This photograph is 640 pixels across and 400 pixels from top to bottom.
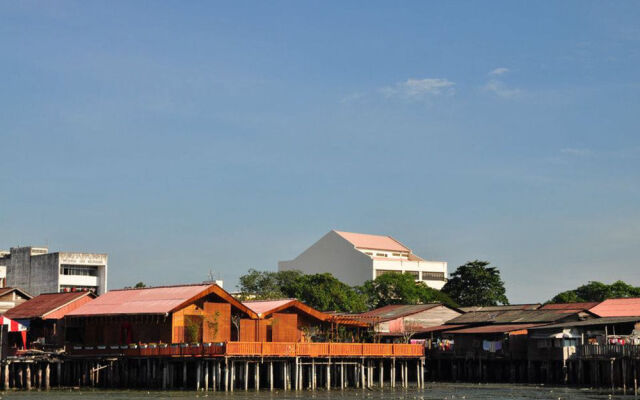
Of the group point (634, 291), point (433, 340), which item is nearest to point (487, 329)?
point (433, 340)

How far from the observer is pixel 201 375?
2454 inches

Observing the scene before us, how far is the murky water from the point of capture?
55000mm

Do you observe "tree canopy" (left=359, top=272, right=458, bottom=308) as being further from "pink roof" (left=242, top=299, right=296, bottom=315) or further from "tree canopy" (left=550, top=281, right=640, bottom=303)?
"pink roof" (left=242, top=299, right=296, bottom=315)

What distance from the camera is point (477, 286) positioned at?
135500 millimetres

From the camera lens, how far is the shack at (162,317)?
209 feet

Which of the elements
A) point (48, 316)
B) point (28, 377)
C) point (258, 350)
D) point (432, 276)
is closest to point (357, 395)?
point (258, 350)

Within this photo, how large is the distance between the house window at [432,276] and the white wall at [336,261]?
14.7 meters

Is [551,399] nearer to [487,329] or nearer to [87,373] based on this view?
[487,329]

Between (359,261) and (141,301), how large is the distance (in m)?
91.9

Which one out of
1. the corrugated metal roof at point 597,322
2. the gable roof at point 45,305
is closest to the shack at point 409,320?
the corrugated metal roof at point 597,322

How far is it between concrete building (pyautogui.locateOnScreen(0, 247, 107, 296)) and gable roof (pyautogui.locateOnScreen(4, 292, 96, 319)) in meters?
31.4

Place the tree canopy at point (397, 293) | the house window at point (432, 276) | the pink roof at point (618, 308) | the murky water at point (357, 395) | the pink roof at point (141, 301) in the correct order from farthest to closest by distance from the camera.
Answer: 1. the house window at point (432, 276)
2. the tree canopy at point (397, 293)
3. the pink roof at point (618, 308)
4. the pink roof at point (141, 301)
5. the murky water at point (357, 395)

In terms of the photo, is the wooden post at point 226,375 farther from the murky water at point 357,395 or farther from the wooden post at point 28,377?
the wooden post at point 28,377

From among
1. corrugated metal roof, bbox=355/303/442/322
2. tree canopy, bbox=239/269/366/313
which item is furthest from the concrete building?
corrugated metal roof, bbox=355/303/442/322
